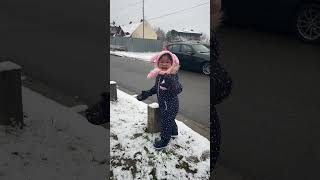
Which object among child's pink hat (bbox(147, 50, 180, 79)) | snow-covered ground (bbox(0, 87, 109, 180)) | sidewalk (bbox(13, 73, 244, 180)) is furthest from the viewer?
child's pink hat (bbox(147, 50, 180, 79))

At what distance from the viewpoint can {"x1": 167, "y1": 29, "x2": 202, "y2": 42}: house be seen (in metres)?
2.69

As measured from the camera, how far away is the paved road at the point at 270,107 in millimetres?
2688

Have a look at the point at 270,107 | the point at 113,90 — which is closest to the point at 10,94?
the point at 113,90

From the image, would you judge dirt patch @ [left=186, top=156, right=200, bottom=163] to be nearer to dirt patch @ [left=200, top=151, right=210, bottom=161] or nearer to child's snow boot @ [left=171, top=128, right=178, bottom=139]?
dirt patch @ [left=200, top=151, right=210, bottom=161]

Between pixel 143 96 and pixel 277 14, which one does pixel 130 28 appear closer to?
pixel 143 96

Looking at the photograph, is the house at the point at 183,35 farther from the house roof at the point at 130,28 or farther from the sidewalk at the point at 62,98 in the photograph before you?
the sidewalk at the point at 62,98

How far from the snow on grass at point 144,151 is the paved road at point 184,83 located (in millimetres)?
98

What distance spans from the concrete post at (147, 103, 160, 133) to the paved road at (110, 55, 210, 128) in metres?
0.08

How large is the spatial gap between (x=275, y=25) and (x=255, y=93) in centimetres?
52

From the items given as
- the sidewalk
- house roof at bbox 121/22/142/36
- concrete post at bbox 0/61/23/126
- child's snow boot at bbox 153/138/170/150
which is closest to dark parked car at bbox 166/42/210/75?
house roof at bbox 121/22/142/36

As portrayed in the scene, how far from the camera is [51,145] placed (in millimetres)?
2561

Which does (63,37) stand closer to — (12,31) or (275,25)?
(12,31)

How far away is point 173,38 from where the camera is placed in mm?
2705

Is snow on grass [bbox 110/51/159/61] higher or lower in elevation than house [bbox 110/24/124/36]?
lower
